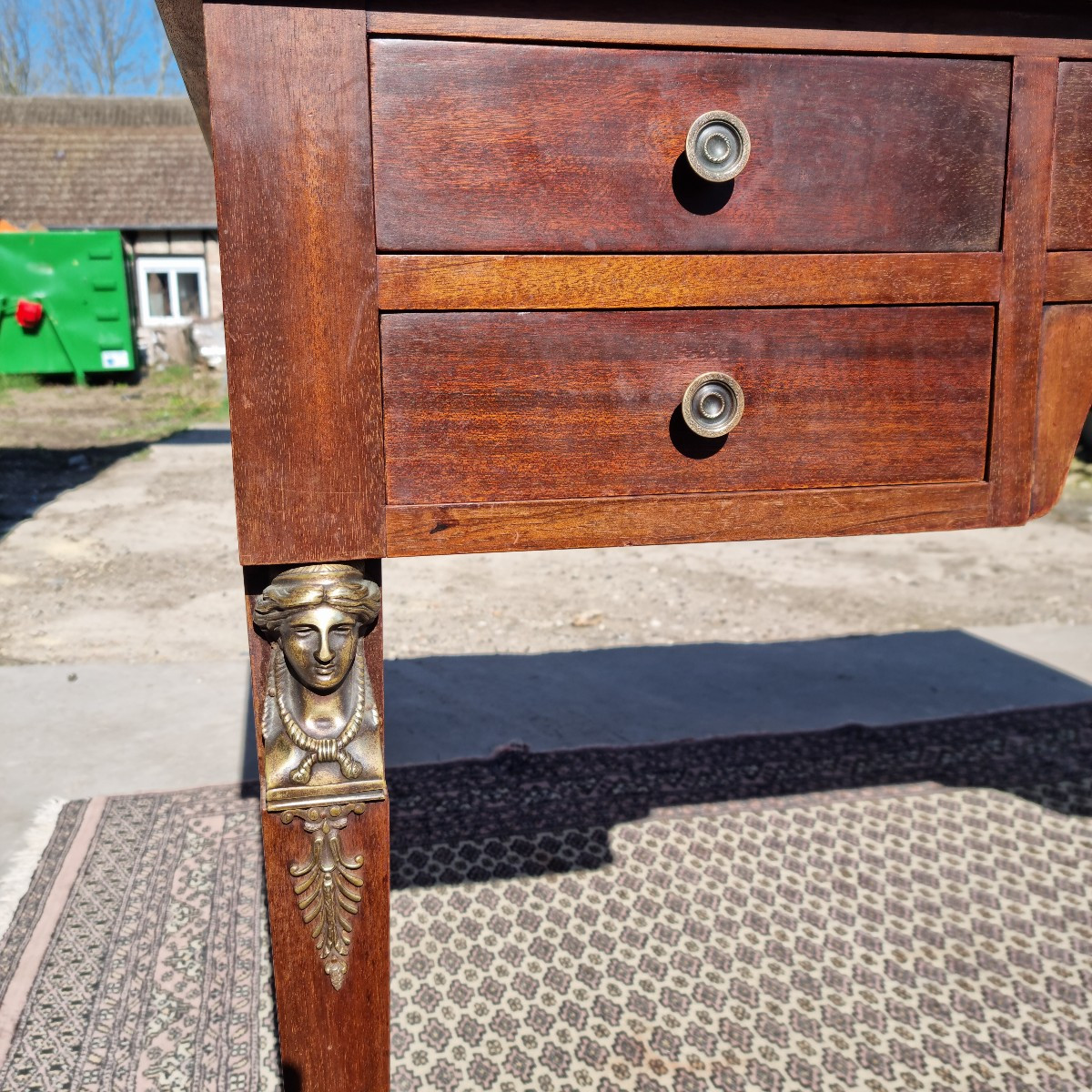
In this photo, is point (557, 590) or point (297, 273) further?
point (557, 590)

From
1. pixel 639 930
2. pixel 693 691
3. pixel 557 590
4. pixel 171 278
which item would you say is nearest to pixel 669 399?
pixel 639 930

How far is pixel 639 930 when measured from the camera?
1834 millimetres

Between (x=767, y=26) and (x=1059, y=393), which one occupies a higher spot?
(x=767, y=26)

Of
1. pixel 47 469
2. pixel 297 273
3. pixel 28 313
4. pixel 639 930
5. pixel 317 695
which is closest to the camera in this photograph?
pixel 297 273

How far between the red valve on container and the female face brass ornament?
10.7 m

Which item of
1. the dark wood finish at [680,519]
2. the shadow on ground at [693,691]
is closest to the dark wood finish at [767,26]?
the dark wood finish at [680,519]

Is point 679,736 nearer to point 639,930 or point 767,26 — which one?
point 639,930

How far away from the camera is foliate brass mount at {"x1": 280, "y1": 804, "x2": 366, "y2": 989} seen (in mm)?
975

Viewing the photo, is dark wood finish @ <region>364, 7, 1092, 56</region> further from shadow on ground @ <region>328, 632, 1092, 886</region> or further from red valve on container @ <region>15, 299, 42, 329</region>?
red valve on container @ <region>15, 299, 42, 329</region>

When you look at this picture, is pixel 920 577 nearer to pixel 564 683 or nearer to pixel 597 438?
pixel 564 683

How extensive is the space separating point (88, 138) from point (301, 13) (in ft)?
50.1

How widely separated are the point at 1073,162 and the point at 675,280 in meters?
0.44

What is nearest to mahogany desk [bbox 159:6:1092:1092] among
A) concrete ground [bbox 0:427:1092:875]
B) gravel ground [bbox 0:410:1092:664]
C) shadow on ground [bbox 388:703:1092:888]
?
shadow on ground [bbox 388:703:1092:888]

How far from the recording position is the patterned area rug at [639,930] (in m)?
1.53
